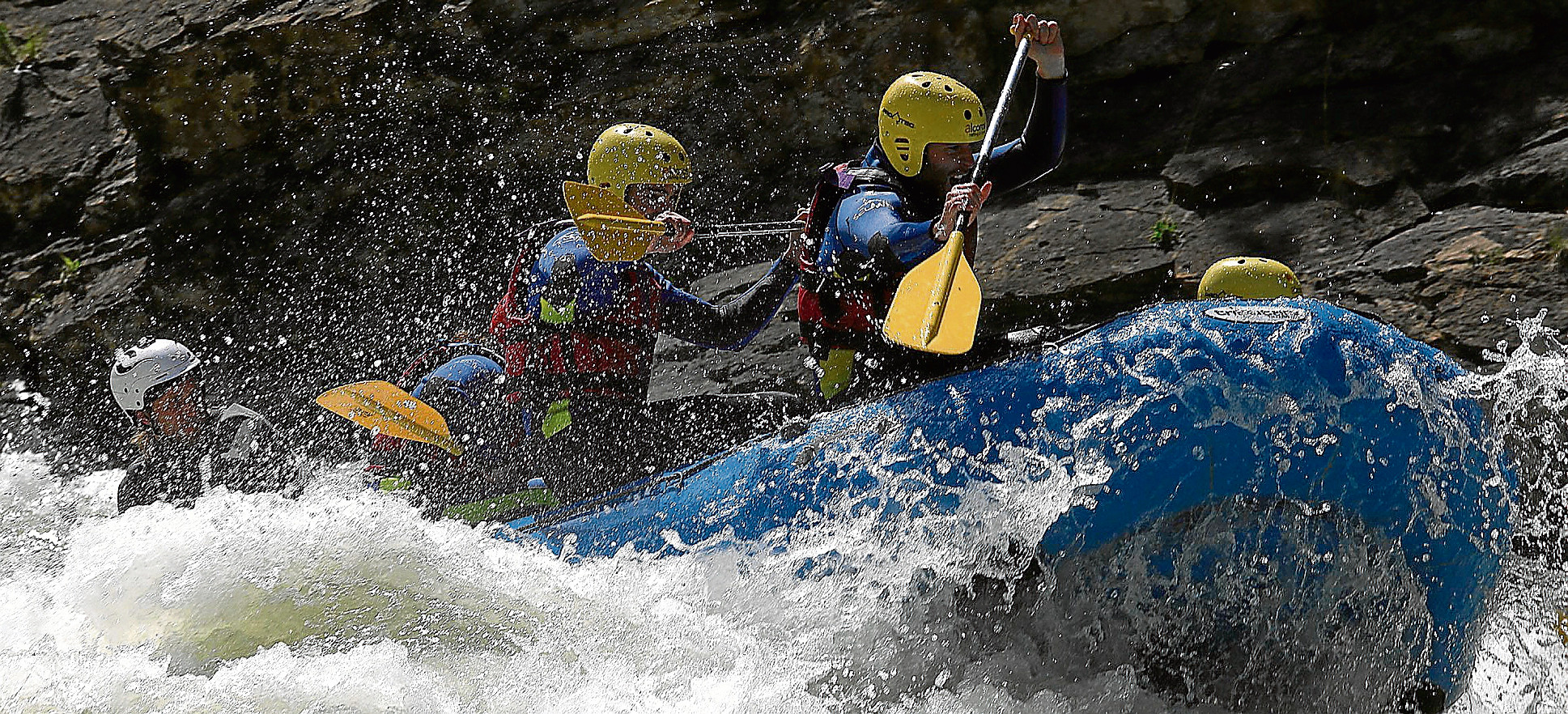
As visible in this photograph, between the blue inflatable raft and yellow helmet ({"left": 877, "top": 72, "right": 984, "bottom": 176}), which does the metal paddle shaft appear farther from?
the blue inflatable raft

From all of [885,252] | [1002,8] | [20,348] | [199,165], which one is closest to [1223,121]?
[1002,8]

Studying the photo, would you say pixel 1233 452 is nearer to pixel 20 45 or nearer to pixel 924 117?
pixel 924 117

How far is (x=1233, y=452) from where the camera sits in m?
2.66

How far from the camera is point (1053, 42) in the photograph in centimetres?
358

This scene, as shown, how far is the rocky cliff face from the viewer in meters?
6.06

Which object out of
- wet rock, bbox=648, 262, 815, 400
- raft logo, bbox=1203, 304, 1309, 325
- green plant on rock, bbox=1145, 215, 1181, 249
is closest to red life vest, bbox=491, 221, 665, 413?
wet rock, bbox=648, 262, 815, 400

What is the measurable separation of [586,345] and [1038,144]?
62.6 inches

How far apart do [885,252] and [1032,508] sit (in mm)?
786

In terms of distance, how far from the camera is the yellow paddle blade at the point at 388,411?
12.8 feet

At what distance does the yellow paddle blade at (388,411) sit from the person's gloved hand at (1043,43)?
223 centimetres

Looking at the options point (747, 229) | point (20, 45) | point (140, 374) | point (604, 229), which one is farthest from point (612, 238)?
point (20, 45)

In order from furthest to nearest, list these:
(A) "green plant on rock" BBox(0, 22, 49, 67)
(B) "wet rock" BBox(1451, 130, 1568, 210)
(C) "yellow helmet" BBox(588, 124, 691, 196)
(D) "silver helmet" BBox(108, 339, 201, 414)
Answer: (A) "green plant on rock" BBox(0, 22, 49, 67)
(B) "wet rock" BBox(1451, 130, 1568, 210)
(D) "silver helmet" BBox(108, 339, 201, 414)
(C) "yellow helmet" BBox(588, 124, 691, 196)

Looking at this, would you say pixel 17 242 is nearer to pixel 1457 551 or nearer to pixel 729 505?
pixel 729 505

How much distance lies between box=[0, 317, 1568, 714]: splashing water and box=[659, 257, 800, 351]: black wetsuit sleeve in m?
0.93
